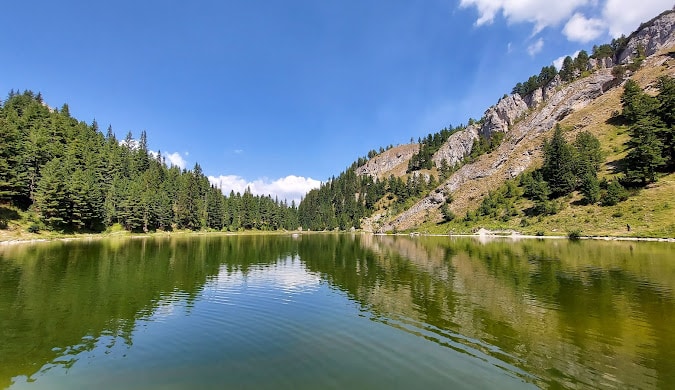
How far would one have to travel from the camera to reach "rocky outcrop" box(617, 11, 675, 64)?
184 m

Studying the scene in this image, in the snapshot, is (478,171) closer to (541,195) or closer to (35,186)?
(541,195)

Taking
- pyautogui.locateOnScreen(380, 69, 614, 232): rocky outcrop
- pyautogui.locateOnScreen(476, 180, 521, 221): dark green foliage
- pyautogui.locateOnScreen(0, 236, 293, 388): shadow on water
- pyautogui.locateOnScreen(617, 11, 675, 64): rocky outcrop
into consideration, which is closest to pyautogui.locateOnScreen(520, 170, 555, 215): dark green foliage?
pyautogui.locateOnScreen(476, 180, 521, 221): dark green foliage

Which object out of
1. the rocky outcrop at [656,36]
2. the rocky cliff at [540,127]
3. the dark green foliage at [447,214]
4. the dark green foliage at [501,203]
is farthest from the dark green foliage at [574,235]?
the rocky outcrop at [656,36]

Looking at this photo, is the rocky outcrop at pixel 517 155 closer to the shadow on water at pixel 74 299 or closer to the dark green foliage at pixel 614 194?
the dark green foliage at pixel 614 194

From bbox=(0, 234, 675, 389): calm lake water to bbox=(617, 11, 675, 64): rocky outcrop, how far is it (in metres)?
216

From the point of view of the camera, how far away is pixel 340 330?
22469mm

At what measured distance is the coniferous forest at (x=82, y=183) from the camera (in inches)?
3922

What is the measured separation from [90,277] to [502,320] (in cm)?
4443

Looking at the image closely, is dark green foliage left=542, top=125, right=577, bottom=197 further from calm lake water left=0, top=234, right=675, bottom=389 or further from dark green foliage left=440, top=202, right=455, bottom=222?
calm lake water left=0, top=234, right=675, bottom=389

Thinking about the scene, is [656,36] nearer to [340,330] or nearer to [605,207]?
[605,207]

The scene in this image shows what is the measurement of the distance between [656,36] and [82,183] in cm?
29191

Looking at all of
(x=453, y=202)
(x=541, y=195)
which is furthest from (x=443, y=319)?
(x=453, y=202)

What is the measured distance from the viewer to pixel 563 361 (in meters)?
16.8

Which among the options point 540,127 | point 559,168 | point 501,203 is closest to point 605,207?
point 559,168
